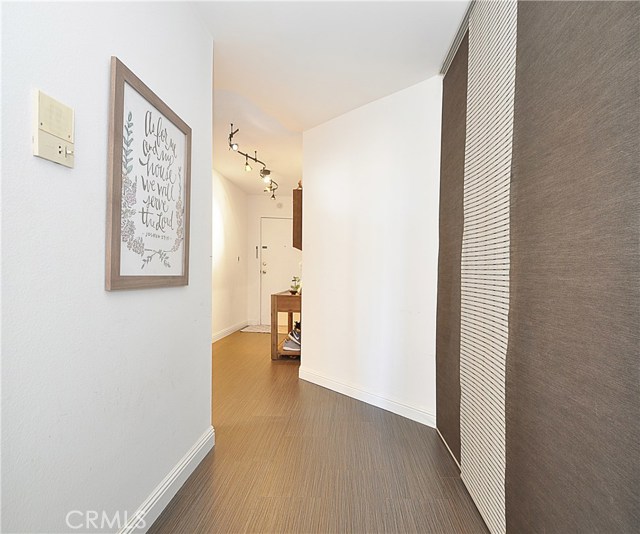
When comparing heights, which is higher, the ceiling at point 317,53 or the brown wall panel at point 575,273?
the ceiling at point 317,53

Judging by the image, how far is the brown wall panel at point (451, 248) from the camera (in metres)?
2.17

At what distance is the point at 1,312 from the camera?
0.92 meters

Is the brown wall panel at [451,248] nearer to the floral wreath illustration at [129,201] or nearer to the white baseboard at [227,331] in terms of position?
the floral wreath illustration at [129,201]

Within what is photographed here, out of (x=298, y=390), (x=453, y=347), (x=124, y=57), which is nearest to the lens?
(x=124, y=57)

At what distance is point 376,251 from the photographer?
3133 mm

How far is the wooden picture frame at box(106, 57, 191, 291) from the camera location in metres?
1.33

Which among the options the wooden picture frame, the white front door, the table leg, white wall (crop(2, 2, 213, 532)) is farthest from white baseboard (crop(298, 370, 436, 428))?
the white front door

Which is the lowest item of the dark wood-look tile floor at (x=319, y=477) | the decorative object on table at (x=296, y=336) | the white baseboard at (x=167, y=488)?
the dark wood-look tile floor at (x=319, y=477)

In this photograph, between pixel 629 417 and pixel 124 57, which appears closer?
pixel 629 417

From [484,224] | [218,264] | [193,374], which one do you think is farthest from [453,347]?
[218,264]

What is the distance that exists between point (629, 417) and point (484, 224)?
1063 mm

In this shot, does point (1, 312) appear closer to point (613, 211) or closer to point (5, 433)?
point (5, 433)

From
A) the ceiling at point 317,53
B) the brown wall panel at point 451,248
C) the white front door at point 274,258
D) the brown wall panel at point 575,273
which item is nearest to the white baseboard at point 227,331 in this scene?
the white front door at point 274,258

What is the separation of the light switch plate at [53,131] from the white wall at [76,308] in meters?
0.02
